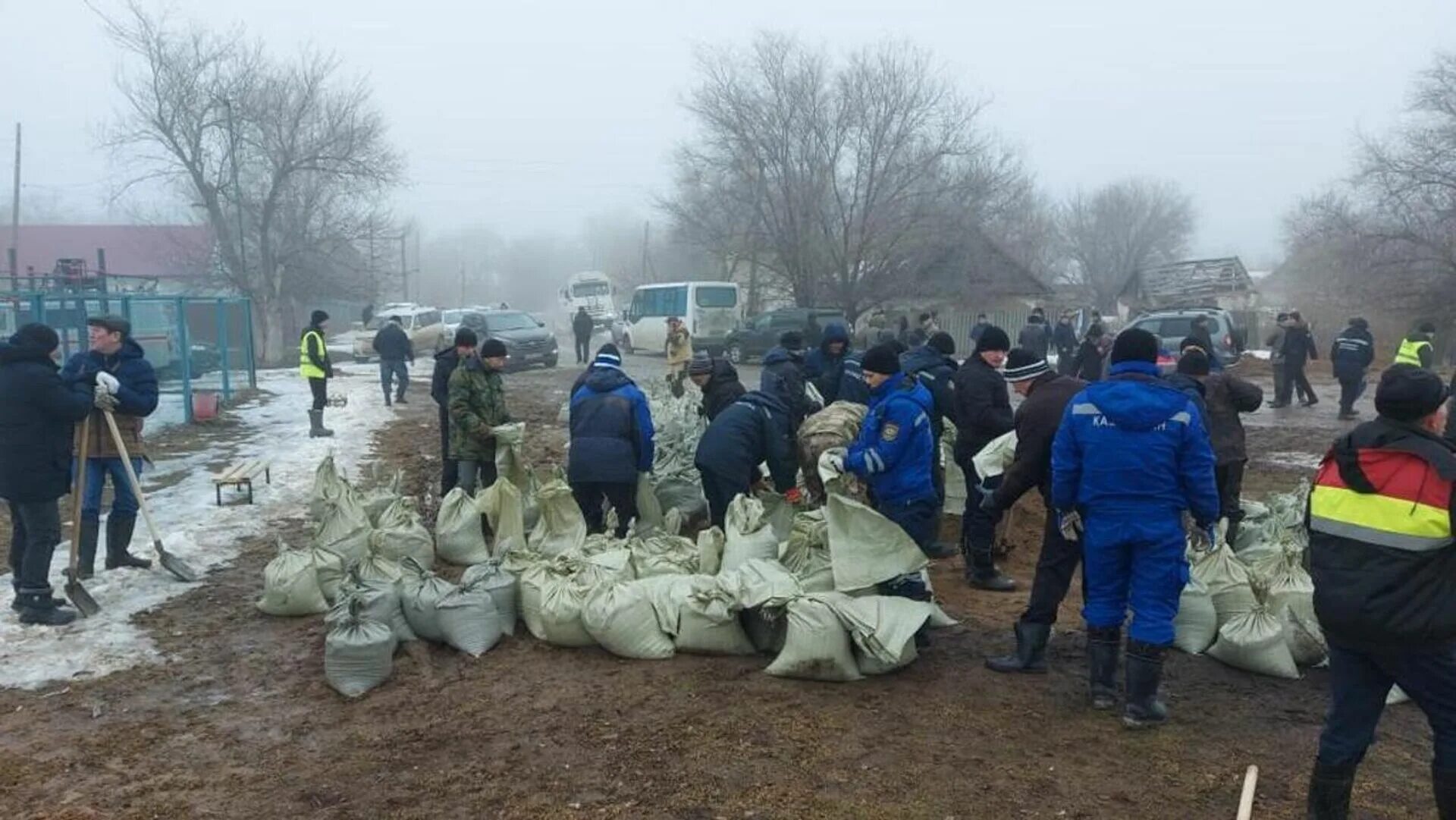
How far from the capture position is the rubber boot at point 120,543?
6.57m

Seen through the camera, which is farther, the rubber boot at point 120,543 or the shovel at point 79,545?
the rubber boot at point 120,543

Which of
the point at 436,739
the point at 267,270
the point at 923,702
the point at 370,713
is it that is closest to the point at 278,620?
the point at 370,713

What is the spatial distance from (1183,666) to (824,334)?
465 cm

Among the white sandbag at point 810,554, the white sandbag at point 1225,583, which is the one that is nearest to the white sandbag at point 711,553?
the white sandbag at point 810,554

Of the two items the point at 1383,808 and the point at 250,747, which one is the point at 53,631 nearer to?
the point at 250,747

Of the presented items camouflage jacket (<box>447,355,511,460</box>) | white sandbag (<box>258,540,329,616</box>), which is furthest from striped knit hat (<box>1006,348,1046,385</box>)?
white sandbag (<box>258,540,329,616</box>)

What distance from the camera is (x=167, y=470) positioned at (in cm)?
1047

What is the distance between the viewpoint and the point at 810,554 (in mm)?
5379

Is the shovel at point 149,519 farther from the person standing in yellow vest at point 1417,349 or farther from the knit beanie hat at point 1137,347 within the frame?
the person standing in yellow vest at point 1417,349

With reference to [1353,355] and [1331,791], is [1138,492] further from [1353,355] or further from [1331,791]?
[1353,355]

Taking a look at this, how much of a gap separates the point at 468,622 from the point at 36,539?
242cm

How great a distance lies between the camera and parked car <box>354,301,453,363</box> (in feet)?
97.9

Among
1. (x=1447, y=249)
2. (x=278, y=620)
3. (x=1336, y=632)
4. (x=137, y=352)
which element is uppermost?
(x=1447, y=249)

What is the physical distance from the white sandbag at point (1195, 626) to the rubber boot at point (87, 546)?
19.4 ft
